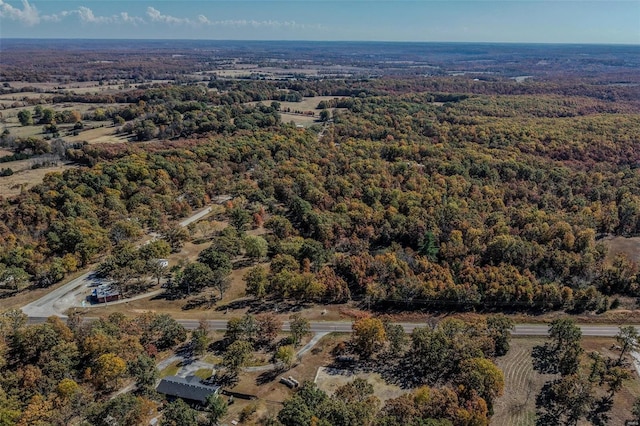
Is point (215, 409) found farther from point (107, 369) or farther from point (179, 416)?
point (107, 369)

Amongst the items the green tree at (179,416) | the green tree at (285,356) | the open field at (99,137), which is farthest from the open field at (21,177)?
the green tree at (179,416)

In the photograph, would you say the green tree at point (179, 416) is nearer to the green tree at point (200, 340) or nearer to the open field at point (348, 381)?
the green tree at point (200, 340)

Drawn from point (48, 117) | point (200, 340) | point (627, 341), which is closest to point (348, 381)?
point (200, 340)

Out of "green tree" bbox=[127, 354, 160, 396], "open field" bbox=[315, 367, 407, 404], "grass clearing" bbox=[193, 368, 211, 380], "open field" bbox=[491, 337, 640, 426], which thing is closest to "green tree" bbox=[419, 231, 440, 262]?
"open field" bbox=[491, 337, 640, 426]

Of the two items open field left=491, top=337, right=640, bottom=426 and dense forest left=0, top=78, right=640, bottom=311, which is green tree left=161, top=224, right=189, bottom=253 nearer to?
dense forest left=0, top=78, right=640, bottom=311

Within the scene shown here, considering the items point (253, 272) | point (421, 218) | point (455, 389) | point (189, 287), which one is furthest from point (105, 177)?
point (455, 389)

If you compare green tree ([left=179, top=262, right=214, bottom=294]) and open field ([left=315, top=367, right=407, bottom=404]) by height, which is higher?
green tree ([left=179, top=262, right=214, bottom=294])
